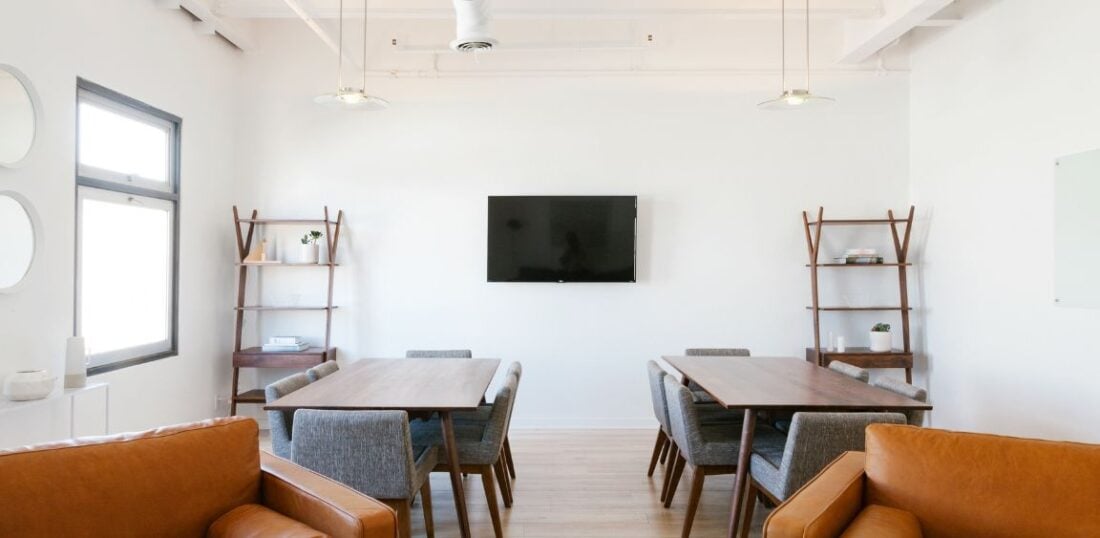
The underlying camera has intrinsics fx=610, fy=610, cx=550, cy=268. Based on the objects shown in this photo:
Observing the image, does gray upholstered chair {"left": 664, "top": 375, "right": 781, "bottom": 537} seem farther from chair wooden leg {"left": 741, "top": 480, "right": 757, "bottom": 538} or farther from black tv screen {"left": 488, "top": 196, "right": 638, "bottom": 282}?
black tv screen {"left": 488, "top": 196, "right": 638, "bottom": 282}

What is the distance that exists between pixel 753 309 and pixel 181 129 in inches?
183

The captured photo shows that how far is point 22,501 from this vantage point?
1.57m

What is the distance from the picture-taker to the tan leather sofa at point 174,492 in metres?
1.60

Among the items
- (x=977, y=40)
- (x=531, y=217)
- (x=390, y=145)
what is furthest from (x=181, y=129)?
(x=977, y=40)

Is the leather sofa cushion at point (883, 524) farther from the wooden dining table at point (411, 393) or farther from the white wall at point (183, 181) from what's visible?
the white wall at point (183, 181)

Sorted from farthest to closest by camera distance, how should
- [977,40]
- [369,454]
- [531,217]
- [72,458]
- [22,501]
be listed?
[531,217] → [977,40] → [369,454] → [72,458] → [22,501]

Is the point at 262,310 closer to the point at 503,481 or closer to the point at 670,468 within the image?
the point at 503,481

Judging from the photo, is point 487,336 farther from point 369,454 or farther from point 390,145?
point 369,454

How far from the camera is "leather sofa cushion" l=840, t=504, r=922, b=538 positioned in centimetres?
171

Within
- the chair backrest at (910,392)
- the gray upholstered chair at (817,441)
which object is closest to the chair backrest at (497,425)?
the gray upholstered chair at (817,441)

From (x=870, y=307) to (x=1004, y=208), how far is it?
3.94 feet

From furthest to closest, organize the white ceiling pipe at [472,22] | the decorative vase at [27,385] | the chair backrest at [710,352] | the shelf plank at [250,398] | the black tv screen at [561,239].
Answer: the black tv screen at [561,239] → the shelf plank at [250,398] → the chair backrest at [710,352] → the white ceiling pipe at [472,22] → the decorative vase at [27,385]

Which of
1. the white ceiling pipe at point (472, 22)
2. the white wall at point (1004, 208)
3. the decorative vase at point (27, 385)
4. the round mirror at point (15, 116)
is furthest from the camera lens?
the white wall at point (1004, 208)

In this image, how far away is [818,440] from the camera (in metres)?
2.41
